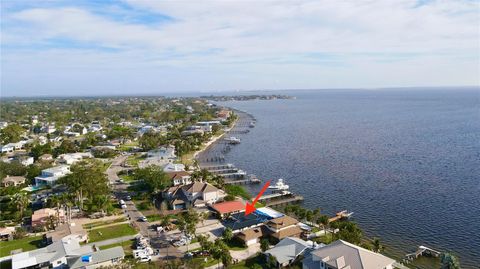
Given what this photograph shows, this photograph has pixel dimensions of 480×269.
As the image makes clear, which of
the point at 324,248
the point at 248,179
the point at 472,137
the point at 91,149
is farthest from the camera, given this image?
the point at 472,137

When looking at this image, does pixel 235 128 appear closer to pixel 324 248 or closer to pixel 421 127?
pixel 421 127

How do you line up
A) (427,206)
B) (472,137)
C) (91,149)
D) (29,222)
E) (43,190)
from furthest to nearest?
(472,137), (91,149), (43,190), (427,206), (29,222)

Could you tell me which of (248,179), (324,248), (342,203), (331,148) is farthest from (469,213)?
(331,148)

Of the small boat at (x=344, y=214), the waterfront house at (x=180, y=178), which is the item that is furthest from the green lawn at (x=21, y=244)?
the small boat at (x=344, y=214)

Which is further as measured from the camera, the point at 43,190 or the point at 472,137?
the point at 472,137

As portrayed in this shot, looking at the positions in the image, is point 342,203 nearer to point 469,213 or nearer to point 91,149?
point 469,213
